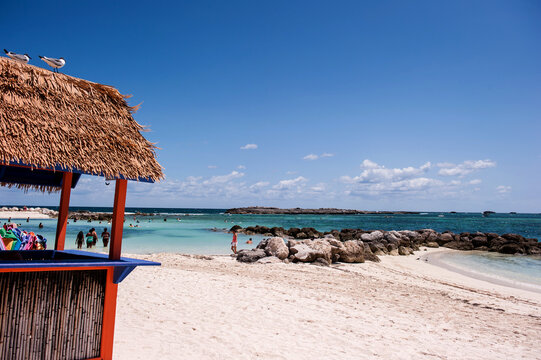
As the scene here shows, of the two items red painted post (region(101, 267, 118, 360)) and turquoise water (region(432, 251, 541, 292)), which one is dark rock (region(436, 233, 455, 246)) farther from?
red painted post (region(101, 267, 118, 360))

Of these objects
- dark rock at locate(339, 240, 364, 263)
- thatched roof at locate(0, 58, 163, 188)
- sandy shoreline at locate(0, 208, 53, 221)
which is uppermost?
thatched roof at locate(0, 58, 163, 188)

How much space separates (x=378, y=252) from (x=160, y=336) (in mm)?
16187

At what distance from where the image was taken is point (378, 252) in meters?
19.6

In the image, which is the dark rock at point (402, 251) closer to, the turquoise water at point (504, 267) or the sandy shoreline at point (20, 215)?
the turquoise water at point (504, 267)

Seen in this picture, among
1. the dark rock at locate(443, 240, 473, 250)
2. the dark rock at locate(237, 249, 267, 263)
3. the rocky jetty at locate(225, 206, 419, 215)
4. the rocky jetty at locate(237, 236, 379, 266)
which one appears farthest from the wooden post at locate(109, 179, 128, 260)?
the rocky jetty at locate(225, 206, 419, 215)

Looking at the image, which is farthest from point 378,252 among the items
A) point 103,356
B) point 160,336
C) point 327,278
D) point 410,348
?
point 103,356

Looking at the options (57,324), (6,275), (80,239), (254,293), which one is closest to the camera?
(6,275)

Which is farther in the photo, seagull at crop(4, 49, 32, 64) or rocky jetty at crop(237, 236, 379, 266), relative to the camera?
rocky jetty at crop(237, 236, 379, 266)

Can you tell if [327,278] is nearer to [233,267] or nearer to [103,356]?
[233,267]

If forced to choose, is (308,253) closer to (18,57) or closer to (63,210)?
(63,210)

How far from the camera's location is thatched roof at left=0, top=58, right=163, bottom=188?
3918 millimetres

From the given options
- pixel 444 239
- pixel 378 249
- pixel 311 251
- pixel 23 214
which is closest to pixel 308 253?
pixel 311 251

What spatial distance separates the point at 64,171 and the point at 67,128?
0.56 m

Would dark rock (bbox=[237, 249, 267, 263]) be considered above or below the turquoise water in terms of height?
above
